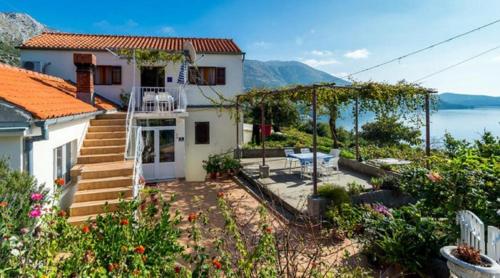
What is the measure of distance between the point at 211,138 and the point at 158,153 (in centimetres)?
307

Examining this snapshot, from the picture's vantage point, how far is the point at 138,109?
15.1 meters

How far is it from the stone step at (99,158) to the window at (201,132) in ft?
23.6

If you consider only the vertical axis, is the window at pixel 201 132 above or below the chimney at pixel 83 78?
below

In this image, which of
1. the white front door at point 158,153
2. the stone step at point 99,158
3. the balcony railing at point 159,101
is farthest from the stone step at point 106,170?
the white front door at point 158,153

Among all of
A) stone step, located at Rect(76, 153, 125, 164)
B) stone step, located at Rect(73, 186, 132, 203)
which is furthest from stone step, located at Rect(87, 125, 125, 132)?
stone step, located at Rect(73, 186, 132, 203)

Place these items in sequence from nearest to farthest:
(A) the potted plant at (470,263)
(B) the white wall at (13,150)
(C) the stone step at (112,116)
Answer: (A) the potted plant at (470,263)
(B) the white wall at (13,150)
(C) the stone step at (112,116)

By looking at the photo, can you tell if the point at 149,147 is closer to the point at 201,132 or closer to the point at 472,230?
the point at 201,132

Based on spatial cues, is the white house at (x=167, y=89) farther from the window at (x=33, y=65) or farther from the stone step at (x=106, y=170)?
the stone step at (x=106, y=170)

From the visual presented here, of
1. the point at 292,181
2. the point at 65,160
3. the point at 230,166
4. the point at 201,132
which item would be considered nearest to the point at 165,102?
the point at 201,132

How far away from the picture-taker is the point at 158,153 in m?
15.5

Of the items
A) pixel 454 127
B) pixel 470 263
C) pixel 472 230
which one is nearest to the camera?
pixel 470 263

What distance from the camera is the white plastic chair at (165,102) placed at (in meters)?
14.7

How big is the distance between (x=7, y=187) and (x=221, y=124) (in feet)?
43.7

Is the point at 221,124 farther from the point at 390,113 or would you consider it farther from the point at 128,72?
the point at 390,113
